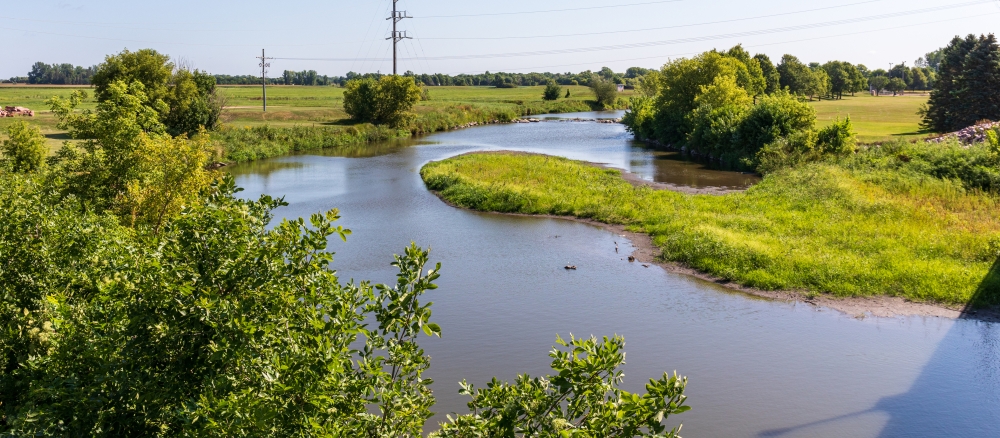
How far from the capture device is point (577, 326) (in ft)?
55.2

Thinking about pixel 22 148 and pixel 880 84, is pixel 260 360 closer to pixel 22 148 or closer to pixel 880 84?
pixel 22 148

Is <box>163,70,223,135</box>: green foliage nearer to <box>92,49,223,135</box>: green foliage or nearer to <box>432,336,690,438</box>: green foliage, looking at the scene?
<box>92,49,223,135</box>: green foliage

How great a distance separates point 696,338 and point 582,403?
1213 centimetres

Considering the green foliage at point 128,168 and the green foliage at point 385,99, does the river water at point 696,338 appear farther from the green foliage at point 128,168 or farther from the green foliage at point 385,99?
the green foliage at point 385,99

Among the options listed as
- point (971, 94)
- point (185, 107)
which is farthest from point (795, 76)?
point (185, 107)

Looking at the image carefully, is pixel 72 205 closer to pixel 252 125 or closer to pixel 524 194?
pixel 524 194

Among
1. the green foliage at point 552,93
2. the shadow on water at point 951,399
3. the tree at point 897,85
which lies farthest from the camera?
the tree at point 897,85

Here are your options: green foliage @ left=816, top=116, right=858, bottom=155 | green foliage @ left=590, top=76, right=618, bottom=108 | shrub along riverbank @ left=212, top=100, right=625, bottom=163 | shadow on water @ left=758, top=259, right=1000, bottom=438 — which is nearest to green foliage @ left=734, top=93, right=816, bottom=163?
green foliage @ left=816, top=116, right=858, bottom=155

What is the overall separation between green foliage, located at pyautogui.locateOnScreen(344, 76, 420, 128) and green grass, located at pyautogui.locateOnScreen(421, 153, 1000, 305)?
3134 cm

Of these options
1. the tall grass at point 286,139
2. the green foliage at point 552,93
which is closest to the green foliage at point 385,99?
the tall grass at point 286,139

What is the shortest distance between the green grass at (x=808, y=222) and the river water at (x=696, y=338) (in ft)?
5.46

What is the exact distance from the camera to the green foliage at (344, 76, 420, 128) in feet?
220

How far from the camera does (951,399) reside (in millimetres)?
13164

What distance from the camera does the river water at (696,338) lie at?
41.9 ft
